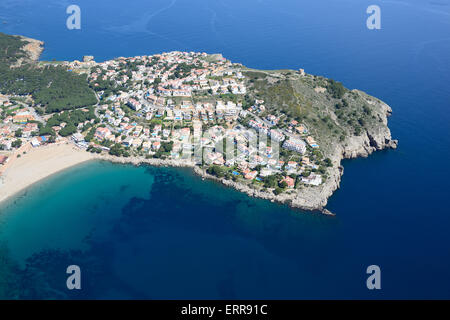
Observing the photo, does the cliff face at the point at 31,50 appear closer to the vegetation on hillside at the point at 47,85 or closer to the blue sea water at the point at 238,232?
the vegetation on hillside at the point at 47,85

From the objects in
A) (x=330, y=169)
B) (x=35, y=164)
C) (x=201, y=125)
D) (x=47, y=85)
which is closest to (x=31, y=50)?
(x=47, y=85)

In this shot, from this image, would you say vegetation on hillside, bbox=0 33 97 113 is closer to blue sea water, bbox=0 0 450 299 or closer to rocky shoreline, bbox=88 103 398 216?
rocky shoreline, bbox=88 103 398 216

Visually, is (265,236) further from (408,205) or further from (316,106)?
(316,106)

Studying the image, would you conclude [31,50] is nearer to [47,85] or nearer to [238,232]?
[47,85]

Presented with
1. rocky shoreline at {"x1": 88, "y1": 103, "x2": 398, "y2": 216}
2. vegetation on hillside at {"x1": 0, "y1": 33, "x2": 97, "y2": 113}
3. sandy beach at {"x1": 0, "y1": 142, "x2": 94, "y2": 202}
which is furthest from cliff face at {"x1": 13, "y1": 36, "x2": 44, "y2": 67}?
rocky shoreline at {"x1": 88, "y1": 103, "x2": 398, "y2": 216}

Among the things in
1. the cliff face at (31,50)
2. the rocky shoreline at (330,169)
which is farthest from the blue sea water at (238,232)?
the cliff face at (31,50)

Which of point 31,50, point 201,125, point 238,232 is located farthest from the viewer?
point 31,50

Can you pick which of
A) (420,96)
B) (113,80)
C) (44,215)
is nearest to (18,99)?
(113,80)

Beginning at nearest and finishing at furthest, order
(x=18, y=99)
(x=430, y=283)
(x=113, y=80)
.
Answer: (x=430, y=283), (x=18, y=99), (x=113, y=80)
